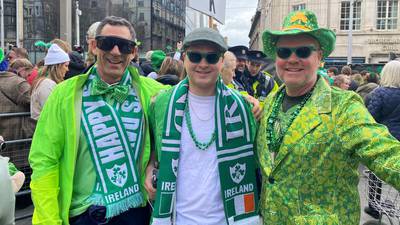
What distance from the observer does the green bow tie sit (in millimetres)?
2361

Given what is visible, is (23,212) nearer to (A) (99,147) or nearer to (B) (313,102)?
(A) (99,147)

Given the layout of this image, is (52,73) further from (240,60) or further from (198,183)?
(198,183)

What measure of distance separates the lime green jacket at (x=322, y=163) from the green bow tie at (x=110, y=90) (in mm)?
968

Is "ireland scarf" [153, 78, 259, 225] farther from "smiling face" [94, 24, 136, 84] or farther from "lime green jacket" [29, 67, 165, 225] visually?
"lime green jacket" [29, 67, 165, 225]

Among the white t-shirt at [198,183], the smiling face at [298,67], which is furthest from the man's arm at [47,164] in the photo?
the smiling face at [298,67]

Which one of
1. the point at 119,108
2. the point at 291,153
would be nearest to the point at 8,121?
the point at 119,108

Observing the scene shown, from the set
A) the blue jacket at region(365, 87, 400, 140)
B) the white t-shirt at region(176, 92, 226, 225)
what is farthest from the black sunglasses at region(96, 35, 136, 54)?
the blue jacket at region(365, 87, 400, 140)

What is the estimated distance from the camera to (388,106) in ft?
17.6

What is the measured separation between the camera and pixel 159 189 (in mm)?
2184

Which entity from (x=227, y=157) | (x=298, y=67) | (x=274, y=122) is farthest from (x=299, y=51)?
(x=227, y=157)

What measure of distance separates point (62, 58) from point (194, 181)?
3509mm

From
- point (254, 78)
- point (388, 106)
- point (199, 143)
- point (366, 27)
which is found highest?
point (366, 27)


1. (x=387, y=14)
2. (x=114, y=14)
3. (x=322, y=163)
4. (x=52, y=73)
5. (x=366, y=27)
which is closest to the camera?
(x=322, y=163)

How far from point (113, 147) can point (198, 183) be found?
0.53m
